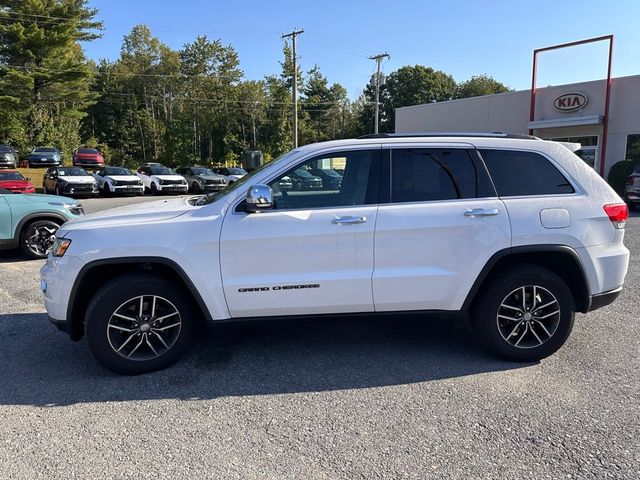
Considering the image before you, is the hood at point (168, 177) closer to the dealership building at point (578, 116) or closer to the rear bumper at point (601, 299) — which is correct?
the dealership building at point (578, 116)

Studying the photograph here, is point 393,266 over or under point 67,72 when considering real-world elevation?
under

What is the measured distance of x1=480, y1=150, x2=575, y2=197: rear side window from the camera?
3.98 meters

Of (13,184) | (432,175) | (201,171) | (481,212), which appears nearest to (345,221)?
(432,175)

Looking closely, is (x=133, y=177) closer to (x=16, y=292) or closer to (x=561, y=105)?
(x=16, y=292)

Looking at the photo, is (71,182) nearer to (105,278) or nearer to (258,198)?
(105,278)

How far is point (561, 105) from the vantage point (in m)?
21.9

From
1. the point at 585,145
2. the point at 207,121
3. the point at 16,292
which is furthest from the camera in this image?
the point at 207,121

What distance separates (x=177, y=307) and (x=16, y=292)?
373 cm

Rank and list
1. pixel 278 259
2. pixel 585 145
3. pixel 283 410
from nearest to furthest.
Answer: pixel 283 410
pixel 278 259
pixel 585 145

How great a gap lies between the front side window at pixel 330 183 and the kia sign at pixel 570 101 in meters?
21.1

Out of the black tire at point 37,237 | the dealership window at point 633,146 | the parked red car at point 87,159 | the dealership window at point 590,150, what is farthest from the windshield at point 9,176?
the dealership window at point 633,146

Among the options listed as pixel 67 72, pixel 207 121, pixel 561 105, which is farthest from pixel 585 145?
pixel 207 121

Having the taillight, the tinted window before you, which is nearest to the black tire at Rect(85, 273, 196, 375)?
the tinted window

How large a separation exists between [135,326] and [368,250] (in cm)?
190
